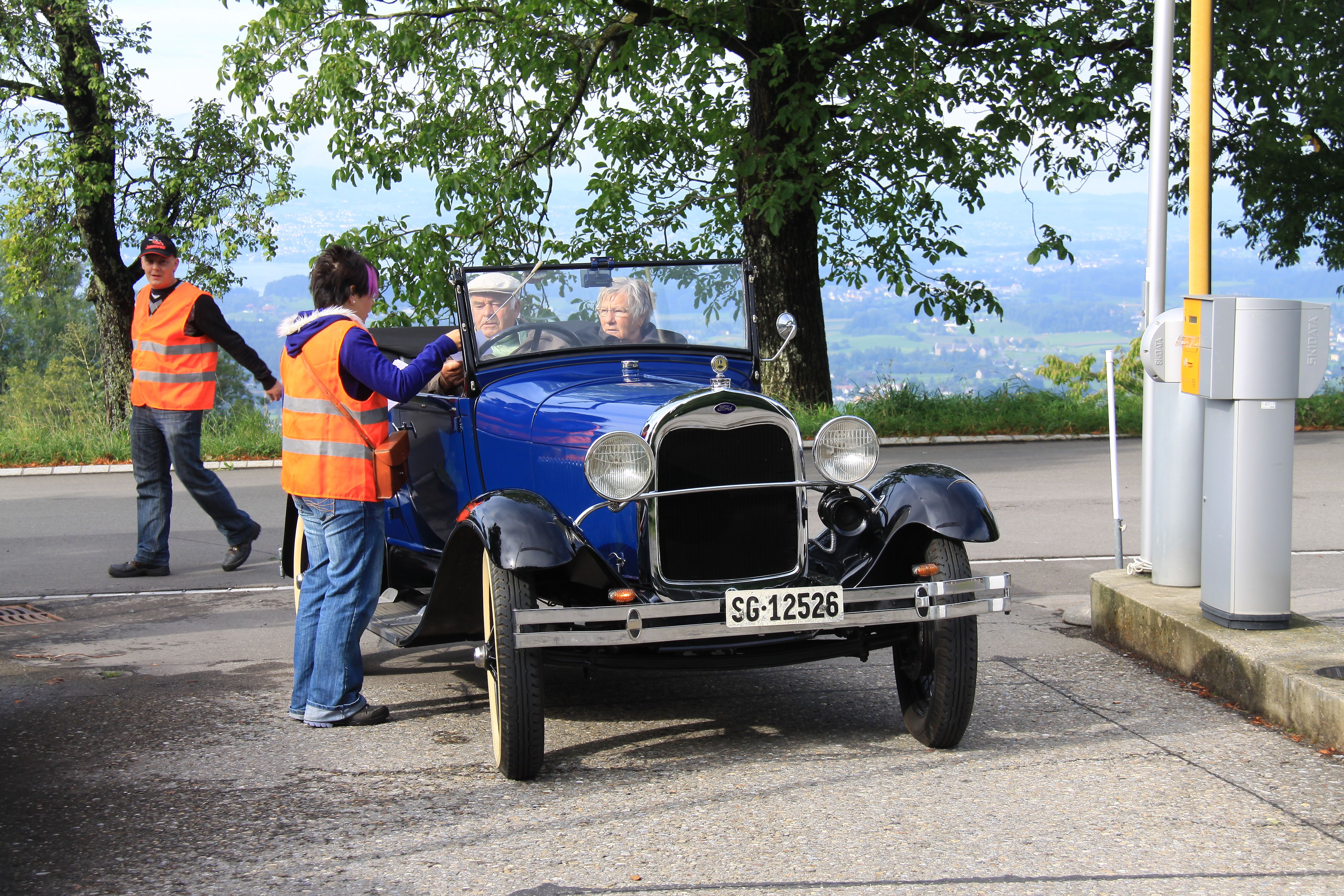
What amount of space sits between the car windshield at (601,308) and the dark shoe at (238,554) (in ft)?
12.0

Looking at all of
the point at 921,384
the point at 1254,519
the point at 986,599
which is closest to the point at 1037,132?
the point at 921,384

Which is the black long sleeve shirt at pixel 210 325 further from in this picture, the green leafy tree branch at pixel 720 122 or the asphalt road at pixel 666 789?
the green leafy tree branch at pixel 720 122

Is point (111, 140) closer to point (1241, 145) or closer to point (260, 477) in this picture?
point (260, 477)

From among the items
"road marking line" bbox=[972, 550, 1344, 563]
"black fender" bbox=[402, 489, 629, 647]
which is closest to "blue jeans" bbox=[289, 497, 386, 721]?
"black fender" bbox=[402, 489, 629, 647]

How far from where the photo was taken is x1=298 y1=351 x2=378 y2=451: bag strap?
5.07 m

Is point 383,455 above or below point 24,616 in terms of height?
above

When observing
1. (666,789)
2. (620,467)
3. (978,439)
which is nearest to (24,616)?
(620,467)

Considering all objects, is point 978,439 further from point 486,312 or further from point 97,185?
point 97,185

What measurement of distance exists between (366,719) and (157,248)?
416 cm

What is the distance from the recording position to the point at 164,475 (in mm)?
8414

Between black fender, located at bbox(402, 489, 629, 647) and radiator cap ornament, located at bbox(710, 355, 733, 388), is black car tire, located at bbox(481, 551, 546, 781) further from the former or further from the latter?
radiator cap ornament, located at bbox(710, 355, 733, 388)

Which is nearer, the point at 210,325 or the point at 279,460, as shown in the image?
the point at 210,325

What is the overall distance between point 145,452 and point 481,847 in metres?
5.49

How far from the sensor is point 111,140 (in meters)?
20.0
